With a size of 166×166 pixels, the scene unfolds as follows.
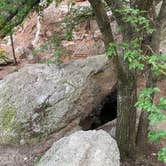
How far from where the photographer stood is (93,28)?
8609 mm

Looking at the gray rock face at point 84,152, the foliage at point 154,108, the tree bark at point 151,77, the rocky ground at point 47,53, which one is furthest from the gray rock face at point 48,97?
the foliage at point 154,108

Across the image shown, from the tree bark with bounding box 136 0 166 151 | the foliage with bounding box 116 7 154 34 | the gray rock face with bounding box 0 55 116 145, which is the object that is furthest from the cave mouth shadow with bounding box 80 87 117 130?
the foliage with bounding box 116 7 154 34

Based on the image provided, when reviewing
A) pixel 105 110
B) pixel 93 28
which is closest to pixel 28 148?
pixel 105 110

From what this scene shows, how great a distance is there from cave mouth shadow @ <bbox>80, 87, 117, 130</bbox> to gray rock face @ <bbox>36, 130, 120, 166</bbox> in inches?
56.8

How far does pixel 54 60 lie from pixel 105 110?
1261mm

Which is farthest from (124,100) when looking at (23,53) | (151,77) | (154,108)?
(23,53)

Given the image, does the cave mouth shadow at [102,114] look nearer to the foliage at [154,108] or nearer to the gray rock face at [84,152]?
the gray rock face at [84,152]

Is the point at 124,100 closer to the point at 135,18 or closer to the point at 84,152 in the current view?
the point at 84,152

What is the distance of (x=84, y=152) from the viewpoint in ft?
12.6

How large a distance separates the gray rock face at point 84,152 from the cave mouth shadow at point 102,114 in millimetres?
1444

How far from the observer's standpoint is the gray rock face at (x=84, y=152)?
3744 mm

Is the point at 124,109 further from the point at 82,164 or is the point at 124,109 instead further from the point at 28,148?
the point at 28,148

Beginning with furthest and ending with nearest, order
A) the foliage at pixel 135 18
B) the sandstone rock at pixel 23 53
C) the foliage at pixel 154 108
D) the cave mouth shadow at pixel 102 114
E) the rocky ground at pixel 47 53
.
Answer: the sandstone rock at pixel 23 53 < the cave mouth shadow at pixel 102 114 < the rocky ground at pixel 47 53 < the foliage at pixel 135 18 < the foliage at pixel 154 108

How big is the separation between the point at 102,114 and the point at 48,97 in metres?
1.12
